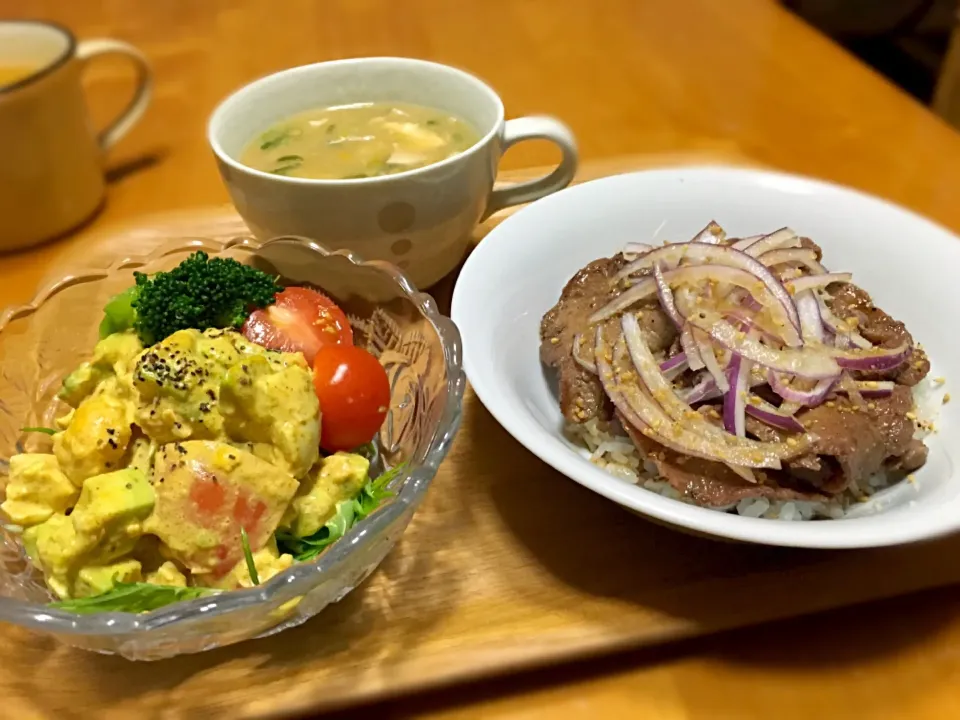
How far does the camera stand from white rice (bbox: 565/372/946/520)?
1110 millimetres

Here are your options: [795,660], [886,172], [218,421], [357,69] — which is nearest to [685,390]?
[795,660]

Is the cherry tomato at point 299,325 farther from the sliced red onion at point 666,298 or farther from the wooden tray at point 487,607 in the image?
the sliced red onion at point 666,298

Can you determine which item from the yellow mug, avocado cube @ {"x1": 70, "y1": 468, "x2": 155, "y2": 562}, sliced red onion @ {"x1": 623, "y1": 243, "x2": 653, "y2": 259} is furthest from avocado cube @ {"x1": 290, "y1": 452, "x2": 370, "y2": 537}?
the yellow mug

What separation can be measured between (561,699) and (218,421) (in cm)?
52

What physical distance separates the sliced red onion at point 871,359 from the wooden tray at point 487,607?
0.26 metres

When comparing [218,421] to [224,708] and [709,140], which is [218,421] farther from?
[709,140]

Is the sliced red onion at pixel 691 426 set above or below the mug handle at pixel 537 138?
below

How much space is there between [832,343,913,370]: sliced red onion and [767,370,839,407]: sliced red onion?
2.0 inches

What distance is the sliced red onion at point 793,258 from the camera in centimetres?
131

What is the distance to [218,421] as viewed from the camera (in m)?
0.98

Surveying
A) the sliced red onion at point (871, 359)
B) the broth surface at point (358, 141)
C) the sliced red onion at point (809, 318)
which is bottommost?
the sliced red onion at point (871, 359)

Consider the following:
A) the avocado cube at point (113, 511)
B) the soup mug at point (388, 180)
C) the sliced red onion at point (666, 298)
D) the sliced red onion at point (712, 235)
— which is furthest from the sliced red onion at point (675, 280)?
the avocado cube at point (113, 511)

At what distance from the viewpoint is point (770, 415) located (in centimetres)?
112

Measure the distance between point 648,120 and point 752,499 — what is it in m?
1.33
